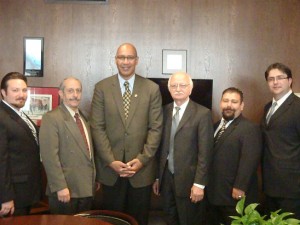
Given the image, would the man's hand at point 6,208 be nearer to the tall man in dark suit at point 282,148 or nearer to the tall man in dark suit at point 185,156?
the tall man in dark suit at point 185,156

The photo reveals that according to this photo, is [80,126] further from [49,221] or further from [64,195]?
[49,221]

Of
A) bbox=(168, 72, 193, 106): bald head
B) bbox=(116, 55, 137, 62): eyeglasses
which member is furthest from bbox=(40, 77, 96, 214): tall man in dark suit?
bbox=(168, 72, 193, 106): bald head

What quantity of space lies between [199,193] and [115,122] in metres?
0.87

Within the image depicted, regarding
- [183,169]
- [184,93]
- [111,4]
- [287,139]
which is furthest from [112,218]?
[111,4]

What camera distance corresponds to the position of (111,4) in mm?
3717

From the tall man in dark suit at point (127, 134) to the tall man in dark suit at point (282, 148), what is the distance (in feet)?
2.96

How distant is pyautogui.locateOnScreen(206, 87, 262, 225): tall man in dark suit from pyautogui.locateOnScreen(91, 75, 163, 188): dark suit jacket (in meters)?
0.51

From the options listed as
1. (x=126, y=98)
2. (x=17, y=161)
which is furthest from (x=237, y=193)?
(x=17, y=161)

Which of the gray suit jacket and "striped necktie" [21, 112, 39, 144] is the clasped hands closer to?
the gray suit jacket

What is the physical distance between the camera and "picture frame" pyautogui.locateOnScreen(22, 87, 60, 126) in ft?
12.3

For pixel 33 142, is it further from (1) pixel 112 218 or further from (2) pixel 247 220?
(2) pixel 247 220

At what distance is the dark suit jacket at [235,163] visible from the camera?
2686 mm

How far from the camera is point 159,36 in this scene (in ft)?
12.3

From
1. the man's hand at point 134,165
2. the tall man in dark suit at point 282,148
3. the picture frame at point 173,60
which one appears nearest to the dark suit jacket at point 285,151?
the tall man in dark suit at point 282,148
